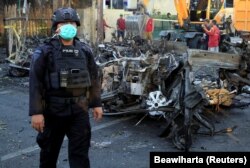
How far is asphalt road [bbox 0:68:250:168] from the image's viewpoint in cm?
565

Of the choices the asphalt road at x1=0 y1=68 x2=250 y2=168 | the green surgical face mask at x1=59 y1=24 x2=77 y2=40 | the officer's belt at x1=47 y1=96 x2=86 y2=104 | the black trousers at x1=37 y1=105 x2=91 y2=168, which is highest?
the green surgical face mask at x1=59 y1=24 x2=77 y2=40

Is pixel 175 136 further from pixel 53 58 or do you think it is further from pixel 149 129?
pixel 53 58

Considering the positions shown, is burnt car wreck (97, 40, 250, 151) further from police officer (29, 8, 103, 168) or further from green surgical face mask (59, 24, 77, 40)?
green surgical face mask (59, 24, 77, 40)

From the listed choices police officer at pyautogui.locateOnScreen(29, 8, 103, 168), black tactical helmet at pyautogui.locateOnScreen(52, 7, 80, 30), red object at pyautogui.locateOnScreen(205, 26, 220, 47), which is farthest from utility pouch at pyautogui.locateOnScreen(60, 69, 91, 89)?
red object at pyautogui.locateOnScreen(205, 26, 220, 47)

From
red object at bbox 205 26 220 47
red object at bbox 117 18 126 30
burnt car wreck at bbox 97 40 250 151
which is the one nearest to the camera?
burnt car wreck at bbox 97 40 250 151

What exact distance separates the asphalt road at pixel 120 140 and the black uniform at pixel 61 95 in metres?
1.31

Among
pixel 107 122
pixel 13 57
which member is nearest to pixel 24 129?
pixel 107 122

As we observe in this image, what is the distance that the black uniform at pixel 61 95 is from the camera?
4.09 m

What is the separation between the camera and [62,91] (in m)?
4.14

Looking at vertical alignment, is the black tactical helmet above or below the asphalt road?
above

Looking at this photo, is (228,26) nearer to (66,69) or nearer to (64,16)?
(64,16)

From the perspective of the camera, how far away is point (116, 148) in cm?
620

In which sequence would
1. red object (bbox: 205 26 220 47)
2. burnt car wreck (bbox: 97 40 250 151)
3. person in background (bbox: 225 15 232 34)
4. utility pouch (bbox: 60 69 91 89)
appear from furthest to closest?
person in background (bbox: 225 15 232 34) → red object (bbox: 205 26 220 47) → burnt car wreck (bbox: 97 40 250 151) → utility pouch (bbox: 60 69 91 89)

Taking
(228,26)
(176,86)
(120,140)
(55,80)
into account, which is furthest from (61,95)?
(228,26)
